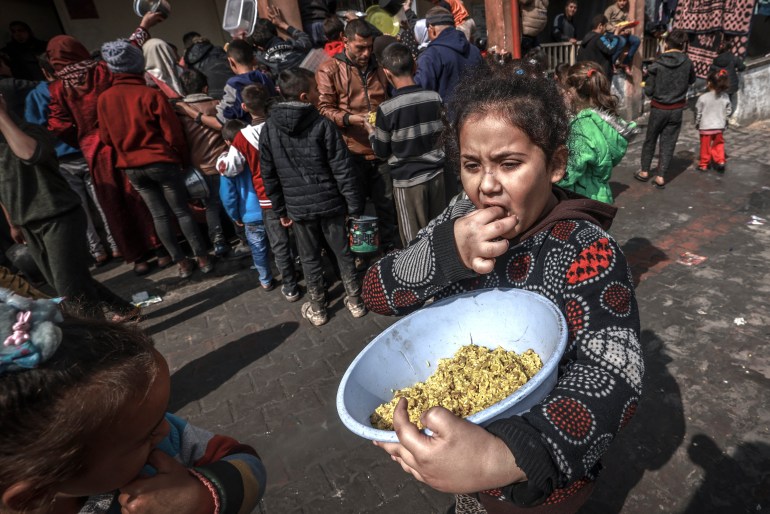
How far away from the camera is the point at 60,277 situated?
13.3ft

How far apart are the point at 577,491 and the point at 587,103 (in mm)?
3368

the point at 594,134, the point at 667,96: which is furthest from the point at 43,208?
the point at 667,96

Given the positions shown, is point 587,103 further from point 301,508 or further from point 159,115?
point 159,115

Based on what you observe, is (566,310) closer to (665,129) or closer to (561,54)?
(665,129)

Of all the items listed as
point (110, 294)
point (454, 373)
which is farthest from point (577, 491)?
point (110, 294)

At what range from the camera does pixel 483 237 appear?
4.27 ft

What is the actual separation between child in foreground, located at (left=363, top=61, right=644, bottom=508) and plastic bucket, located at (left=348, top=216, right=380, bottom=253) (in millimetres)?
2423

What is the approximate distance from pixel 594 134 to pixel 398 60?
1808 millimetres

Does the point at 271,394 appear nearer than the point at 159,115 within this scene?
Yes

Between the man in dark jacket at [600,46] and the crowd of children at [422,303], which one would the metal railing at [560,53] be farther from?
the crowd of children at [422,303]

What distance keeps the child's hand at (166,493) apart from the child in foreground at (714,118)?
8.21 m

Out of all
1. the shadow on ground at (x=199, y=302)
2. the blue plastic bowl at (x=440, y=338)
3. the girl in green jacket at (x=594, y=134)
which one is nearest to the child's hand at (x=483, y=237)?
the blue plastic bowl at (x=440, y=338)

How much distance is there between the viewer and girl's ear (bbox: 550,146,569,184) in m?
1.48

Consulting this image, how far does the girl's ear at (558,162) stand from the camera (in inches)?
58.1
